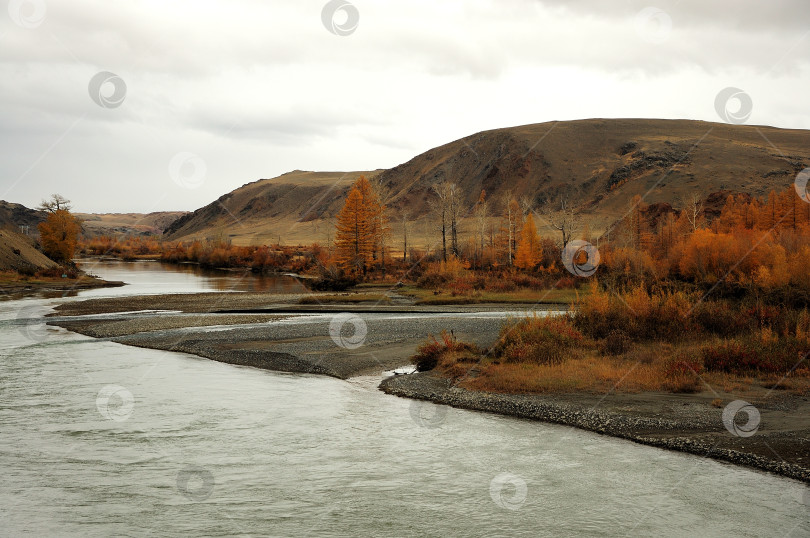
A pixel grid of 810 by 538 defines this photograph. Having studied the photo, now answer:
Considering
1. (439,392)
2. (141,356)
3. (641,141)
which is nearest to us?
(439,392)

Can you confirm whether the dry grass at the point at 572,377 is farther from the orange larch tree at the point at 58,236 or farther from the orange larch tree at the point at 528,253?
the orange larch tree at the point at 58,236

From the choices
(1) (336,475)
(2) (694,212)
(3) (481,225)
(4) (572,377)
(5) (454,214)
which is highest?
(5) (454,214)

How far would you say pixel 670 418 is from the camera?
17391 millimetres

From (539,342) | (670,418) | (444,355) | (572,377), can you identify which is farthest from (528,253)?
(670,418)

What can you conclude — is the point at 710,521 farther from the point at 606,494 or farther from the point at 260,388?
the point at 260,388

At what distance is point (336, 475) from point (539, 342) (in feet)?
42.2

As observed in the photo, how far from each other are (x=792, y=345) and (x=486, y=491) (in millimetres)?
14759

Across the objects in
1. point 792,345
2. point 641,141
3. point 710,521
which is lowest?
point 710,521

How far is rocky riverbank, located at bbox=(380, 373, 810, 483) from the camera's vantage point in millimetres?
14719

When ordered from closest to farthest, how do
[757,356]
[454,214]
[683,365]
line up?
[683,365] < [757,356] < [454,214]

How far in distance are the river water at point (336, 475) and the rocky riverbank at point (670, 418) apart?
23.8 inches

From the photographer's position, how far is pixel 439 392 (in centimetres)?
2138

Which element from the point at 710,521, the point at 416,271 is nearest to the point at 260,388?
the point at 710,521

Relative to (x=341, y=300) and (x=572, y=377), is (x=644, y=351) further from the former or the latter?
(x=341, y=300)
